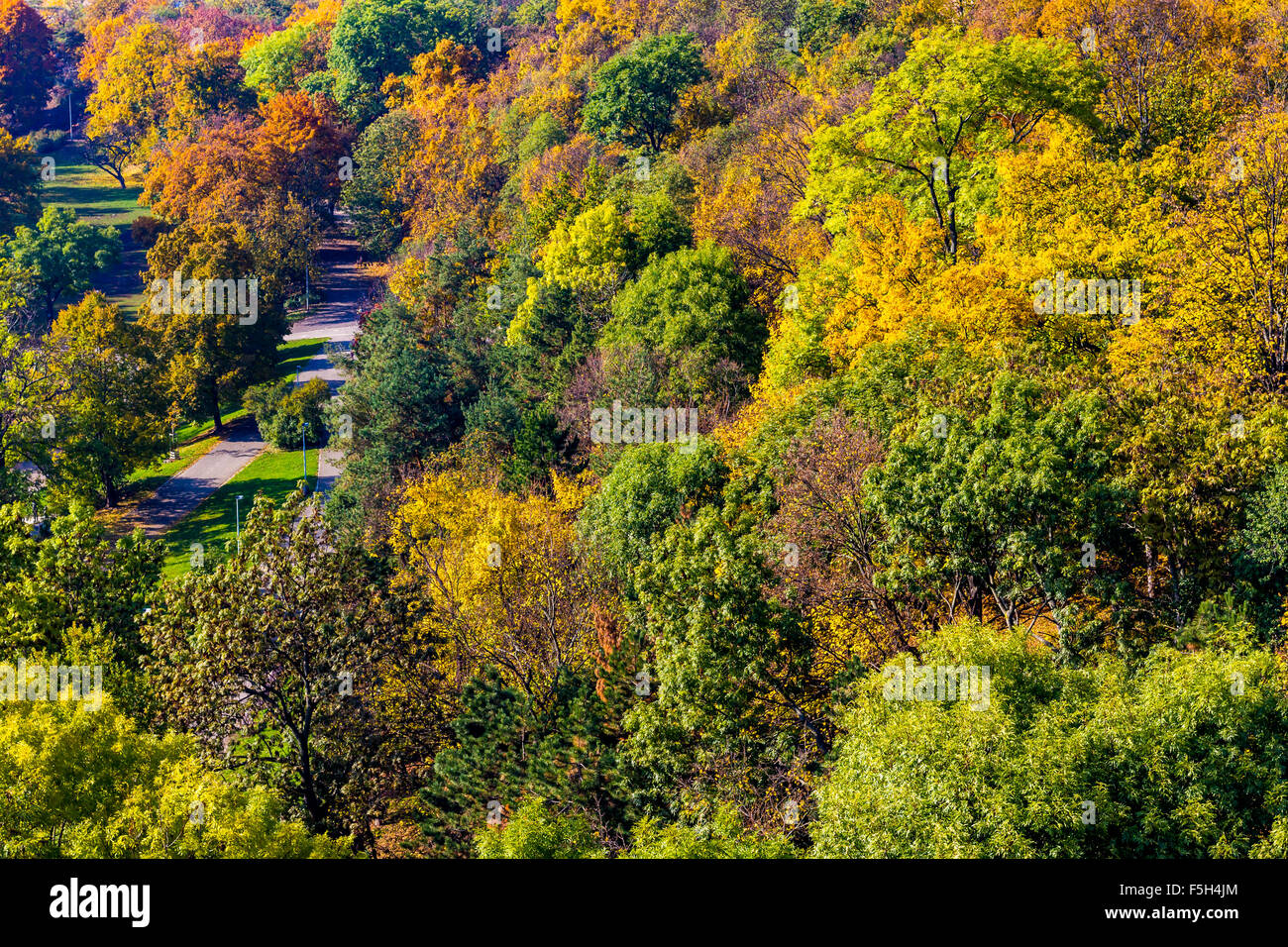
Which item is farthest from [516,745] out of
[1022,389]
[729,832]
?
[1022,389]

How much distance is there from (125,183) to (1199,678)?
423 feet

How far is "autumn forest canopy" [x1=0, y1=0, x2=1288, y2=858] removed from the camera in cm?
2150

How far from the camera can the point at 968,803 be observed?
1858 centimetres

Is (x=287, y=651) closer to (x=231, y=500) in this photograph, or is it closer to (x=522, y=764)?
(x=522, y=764)

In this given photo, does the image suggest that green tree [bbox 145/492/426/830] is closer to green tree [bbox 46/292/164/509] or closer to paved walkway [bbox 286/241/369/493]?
green tree [bbox 46/292/164/509]

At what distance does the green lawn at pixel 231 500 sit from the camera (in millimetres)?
63750

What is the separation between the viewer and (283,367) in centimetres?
8781

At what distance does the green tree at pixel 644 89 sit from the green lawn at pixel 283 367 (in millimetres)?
26742

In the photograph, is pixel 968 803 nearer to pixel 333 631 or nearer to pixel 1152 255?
pixel 333 631

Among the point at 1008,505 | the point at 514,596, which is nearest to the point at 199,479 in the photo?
the point at 514,596

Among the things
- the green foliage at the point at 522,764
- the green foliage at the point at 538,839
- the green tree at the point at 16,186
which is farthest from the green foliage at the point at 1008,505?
the green tree at the point at 16,186

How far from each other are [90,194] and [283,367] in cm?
5152
